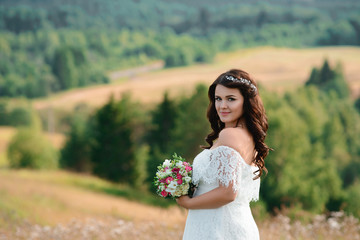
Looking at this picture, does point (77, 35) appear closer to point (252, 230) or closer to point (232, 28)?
point (232, 28)

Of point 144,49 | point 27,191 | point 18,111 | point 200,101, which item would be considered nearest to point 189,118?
point 200,101

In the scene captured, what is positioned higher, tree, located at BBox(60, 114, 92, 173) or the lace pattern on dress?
the lace pattern on dress

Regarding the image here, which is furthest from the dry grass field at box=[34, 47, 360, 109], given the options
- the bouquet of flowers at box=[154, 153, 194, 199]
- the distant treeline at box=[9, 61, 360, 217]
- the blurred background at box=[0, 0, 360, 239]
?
the bouquet of flowers at box=[154, 153, 194, 199]

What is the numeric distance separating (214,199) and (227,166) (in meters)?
0.25

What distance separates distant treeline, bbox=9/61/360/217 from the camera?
3353cm

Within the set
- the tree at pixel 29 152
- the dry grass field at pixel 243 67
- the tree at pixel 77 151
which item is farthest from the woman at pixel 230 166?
the dry grass field at pixel 243 67

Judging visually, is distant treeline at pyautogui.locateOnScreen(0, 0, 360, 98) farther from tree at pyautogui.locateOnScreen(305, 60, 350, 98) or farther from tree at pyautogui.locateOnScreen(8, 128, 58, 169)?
tree at pyautogui.locateOnScreen(8, 128, 58, 169)

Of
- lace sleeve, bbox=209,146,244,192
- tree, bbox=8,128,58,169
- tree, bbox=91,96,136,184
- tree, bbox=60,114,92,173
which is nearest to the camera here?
lace sleeve, bbox=209,146,244,192

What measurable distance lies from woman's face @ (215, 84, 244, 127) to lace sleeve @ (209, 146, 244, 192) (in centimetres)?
27

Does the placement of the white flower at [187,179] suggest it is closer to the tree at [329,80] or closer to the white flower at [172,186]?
the white flower at [172,186]

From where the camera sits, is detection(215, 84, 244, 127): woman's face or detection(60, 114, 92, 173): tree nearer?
detection(215, 84, 244, 127): woman's face

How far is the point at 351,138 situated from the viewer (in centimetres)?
5209

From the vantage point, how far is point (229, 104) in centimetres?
306

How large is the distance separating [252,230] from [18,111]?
52.7 meters
